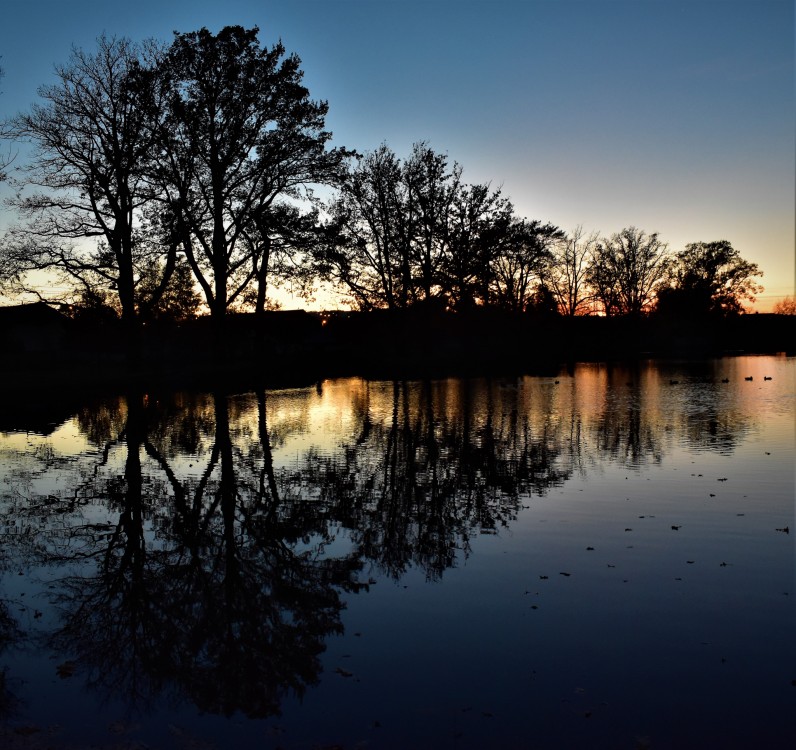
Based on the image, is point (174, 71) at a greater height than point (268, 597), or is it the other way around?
point (174, 71)

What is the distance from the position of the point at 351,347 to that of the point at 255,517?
78957 millimetres

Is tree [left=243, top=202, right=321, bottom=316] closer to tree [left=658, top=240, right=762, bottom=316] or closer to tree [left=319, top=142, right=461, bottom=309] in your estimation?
tree [left=319, top=142, right=461, bottom=309]

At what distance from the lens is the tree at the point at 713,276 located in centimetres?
9588

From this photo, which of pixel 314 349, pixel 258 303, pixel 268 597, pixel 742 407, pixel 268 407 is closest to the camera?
pixel 268 597

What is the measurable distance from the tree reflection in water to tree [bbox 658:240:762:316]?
82430 mm

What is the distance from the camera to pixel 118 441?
16.2m

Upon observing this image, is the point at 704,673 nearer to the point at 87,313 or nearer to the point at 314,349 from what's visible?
the point at 87,313

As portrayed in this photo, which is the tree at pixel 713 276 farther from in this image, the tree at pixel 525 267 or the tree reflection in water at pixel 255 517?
the tree reflection in water at pixel 255 517

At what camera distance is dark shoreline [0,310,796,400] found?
40.2 meters

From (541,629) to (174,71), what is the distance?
126ft

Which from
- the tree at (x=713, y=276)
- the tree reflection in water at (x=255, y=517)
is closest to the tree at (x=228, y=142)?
the tree reflection in water at (x=255, y=517)

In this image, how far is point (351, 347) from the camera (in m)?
87.7

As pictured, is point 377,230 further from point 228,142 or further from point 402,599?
point 402,599

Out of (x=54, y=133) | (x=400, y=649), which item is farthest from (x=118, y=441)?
(x=54, y=133)
